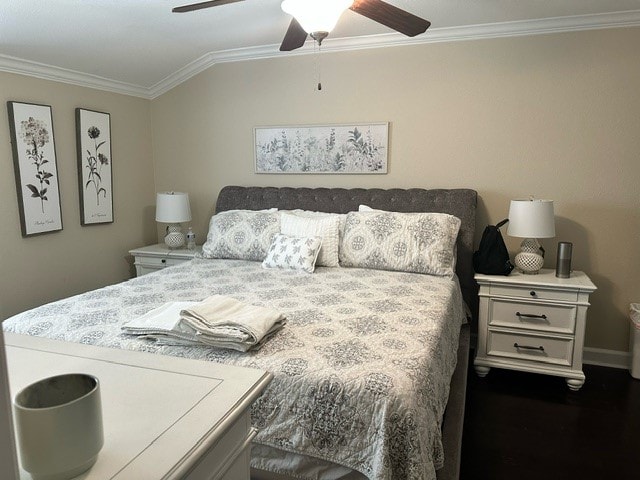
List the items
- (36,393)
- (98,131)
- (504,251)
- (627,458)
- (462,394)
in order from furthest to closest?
(98,131) < (504,251) < (462,394) < (627,458) < (36,393)

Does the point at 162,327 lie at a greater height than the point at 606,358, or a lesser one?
greater

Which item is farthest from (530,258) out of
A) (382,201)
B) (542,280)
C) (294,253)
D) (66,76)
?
(66,76)

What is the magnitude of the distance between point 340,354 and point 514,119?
A: 2.40 metres

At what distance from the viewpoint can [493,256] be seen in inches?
115

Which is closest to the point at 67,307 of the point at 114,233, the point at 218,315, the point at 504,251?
the point at 218,315

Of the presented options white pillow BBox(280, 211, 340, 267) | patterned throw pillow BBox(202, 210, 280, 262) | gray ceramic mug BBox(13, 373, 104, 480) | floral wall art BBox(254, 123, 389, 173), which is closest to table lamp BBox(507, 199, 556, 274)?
floral wall art BBox(254, 123, 389, 173)

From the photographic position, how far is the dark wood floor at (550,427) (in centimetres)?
210

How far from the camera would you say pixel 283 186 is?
12.5 ft

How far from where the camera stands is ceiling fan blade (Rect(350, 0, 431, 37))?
197 centimetres

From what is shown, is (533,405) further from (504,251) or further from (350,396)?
(350,396)

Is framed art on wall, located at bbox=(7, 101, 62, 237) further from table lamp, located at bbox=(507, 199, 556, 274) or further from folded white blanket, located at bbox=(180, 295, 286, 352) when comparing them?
table lamp, located at bbox=(507, 199, 556, 274)

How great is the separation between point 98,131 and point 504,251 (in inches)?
130

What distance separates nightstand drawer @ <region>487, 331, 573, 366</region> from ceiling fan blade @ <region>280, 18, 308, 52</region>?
2.19 meters

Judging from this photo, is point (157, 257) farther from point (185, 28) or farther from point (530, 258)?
point (530, 258)
